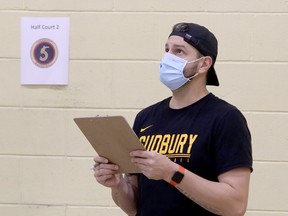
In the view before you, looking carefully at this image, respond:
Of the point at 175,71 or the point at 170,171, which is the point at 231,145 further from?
the point at 175,71

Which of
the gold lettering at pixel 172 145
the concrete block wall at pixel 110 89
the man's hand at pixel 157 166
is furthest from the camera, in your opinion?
the concrete block wall at pixel 110 89

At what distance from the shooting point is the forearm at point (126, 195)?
6.57ft

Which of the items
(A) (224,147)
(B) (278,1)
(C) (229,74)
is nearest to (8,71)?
(C) (229,74)

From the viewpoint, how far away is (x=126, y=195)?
79.4 inches

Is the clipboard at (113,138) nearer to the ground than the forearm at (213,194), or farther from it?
farther from it

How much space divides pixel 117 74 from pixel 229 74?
640mm

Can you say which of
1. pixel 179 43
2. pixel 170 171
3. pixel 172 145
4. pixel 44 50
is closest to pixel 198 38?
pixel 179 43

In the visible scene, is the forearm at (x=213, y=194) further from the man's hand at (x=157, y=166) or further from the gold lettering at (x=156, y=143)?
the gold lettering at (x=156, y=143)

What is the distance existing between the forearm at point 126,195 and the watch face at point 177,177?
36cm

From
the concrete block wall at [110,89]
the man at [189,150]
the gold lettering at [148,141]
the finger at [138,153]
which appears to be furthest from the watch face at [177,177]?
the concrete block wall at [110,89]

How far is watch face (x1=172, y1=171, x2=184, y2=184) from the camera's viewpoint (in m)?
1.67

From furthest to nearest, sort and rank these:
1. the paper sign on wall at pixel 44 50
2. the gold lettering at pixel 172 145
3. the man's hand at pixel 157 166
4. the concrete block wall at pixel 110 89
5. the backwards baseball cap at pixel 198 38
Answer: the paper sign on wall at pixel 44 50 < the concrete block wall at pixel 110 89 < the backwards baseball cap at pixel 198 38 < the gold lettering at pixel 172 145 < the man's hand at pixel 157 166

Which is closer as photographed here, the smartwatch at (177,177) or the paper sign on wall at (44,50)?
the smartwatch at (177,177)

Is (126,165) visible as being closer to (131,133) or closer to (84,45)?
(131,133)
